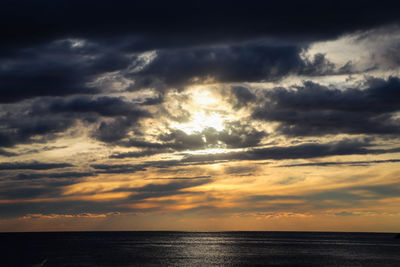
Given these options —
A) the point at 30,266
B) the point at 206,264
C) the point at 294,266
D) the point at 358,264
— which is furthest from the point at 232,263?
the point at 30,266

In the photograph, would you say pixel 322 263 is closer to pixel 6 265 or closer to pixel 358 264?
pixel 358 264

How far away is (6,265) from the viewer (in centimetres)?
9662

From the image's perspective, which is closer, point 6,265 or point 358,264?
point 6,265

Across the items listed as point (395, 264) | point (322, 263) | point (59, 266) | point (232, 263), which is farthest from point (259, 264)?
point (59, 266)

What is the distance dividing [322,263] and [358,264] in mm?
8306

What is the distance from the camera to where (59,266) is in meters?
94.1

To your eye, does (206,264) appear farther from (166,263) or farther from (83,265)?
(83,265)

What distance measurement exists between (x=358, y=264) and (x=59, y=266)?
67.0 meters

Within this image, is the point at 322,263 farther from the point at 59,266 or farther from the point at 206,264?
the point at 59,266

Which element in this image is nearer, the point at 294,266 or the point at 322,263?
the point at 294,266

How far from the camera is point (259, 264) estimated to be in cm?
10000

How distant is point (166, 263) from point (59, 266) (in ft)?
76.7

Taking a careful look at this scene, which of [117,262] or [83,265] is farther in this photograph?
[117,262]

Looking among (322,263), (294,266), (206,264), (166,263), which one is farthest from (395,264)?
(166,263)
